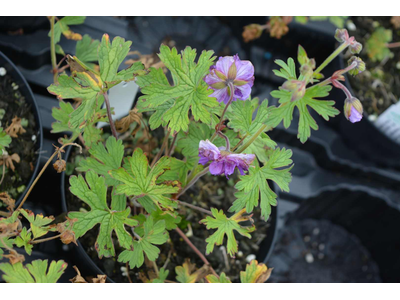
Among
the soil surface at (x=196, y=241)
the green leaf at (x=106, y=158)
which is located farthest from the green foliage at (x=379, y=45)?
the green leaf at (x=106, y=158)

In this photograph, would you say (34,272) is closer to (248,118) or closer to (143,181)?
(143,181)

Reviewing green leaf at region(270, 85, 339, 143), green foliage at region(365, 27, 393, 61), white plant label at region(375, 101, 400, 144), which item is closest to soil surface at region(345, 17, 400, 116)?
green foliage at region(365, 27, 393, 61)

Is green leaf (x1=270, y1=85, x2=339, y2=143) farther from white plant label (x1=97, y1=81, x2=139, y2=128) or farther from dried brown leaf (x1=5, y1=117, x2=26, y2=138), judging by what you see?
dried brown leaf (x1=5, y1=117, x2=26, y2=138)

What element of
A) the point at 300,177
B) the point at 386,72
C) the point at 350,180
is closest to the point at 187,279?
the point at 300,177

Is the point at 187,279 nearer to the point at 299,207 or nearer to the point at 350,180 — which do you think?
the point at 299,207

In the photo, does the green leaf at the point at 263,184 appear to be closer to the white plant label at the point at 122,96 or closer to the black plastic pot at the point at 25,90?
the white plant label at the point at 122,96

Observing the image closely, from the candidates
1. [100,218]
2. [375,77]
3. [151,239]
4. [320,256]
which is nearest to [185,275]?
[151,239]
